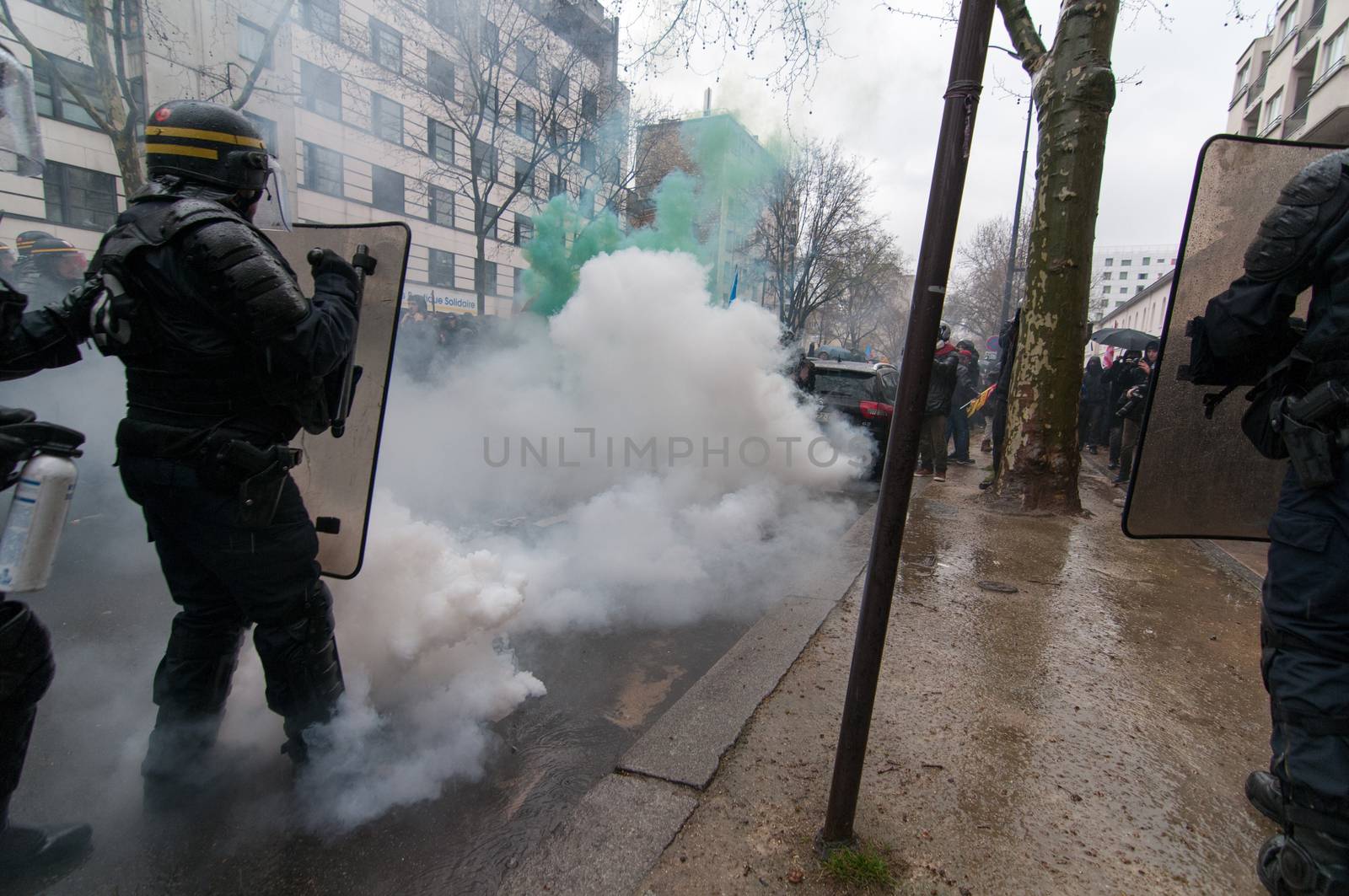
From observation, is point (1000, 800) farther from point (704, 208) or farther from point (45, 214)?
point (45, 214)

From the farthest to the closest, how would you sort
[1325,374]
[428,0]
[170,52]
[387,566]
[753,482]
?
[170,52] < [428,0] < [753,482] < [387,566] < [1325,374]

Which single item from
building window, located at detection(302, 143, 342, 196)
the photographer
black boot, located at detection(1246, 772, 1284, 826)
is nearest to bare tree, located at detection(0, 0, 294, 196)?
building window, located at detection(302, 143, 342, 196)

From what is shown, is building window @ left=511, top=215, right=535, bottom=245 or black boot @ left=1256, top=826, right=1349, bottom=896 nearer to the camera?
black boot @ left=1256, top=826, right=1349, bottom=896

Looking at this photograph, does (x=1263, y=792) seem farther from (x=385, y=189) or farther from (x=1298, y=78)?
(x=1298, y=78)

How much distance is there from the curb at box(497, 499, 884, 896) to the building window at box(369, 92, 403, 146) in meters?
8.56

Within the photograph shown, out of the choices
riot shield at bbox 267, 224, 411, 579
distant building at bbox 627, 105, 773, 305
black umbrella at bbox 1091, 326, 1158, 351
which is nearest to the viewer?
riot shield at bbox 267, 224, 411, 579

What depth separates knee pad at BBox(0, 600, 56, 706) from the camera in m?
1.70

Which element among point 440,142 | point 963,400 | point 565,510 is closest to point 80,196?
point 440,142

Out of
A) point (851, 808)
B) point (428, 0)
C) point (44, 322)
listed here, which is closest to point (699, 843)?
point (851, 808)

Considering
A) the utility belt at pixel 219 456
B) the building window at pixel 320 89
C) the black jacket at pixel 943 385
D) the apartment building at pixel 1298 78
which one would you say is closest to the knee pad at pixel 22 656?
the utility belt at pixel 219 456

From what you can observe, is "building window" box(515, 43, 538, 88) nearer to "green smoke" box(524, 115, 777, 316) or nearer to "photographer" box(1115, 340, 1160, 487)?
"green smoke" box(524, 115, 777, 316)

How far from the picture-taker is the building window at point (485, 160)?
14031 mm

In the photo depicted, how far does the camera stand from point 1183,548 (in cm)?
544

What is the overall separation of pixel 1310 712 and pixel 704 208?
1254 centimetres
